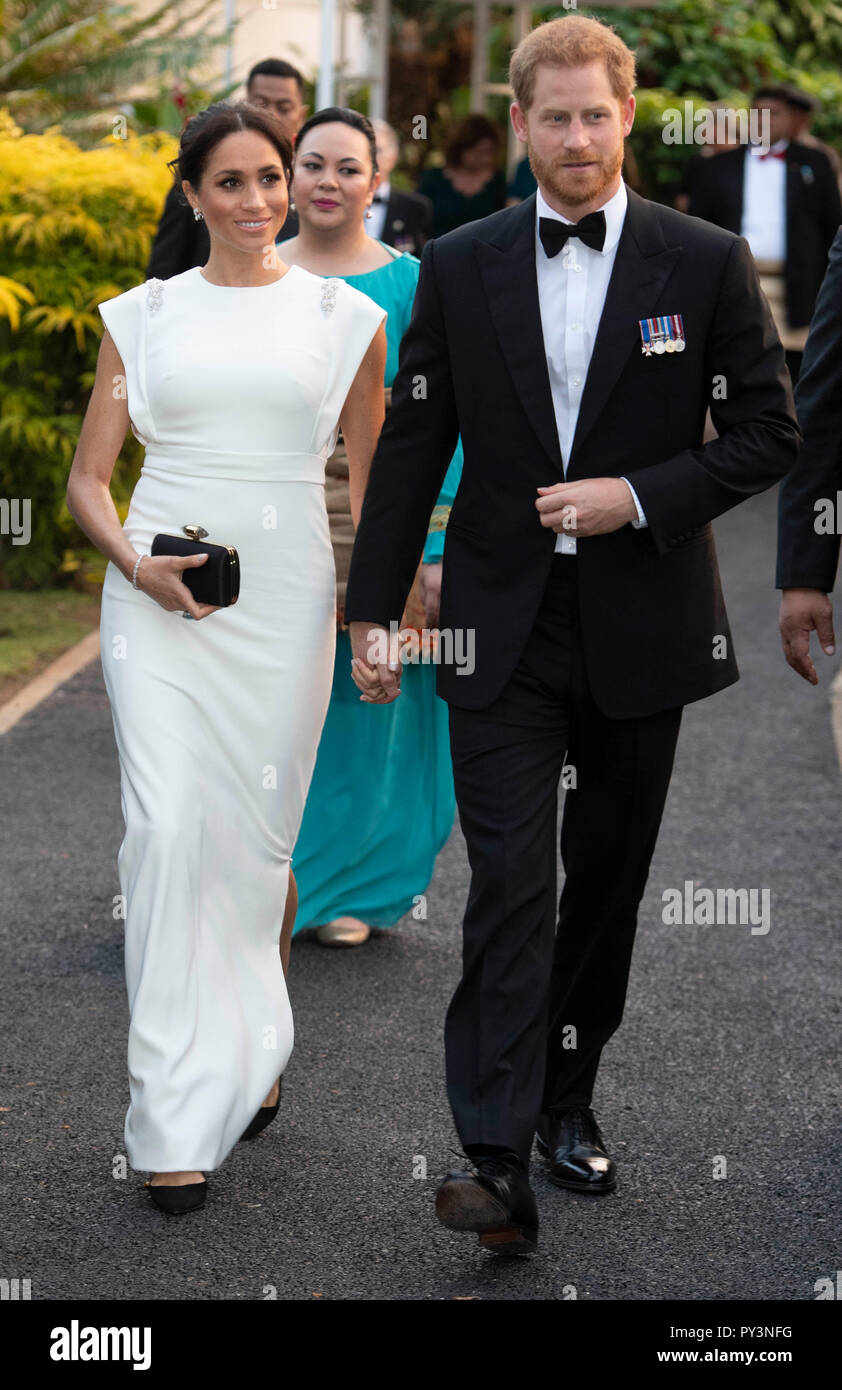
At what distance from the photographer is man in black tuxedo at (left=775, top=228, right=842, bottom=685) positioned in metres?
4.22

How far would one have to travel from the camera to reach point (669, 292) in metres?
3.89

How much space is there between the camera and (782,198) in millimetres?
13289

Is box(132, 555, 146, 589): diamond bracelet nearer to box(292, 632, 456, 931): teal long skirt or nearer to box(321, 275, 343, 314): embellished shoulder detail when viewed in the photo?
box(321, 275, 343, 314): embellished shoulder detail

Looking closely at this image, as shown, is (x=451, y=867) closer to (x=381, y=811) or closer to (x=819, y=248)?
(x=381, y=811)

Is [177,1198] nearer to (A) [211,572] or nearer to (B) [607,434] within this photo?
(A) [211,572]

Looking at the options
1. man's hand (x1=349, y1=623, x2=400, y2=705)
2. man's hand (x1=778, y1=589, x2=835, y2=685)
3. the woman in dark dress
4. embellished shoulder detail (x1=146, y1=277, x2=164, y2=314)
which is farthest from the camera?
the woman in dark dress

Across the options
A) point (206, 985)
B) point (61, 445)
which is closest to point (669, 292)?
point (206, 985)

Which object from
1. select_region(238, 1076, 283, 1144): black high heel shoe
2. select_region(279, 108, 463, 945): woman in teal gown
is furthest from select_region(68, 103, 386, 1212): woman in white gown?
select_region(279, 108, 463, 945): woman in teal gown

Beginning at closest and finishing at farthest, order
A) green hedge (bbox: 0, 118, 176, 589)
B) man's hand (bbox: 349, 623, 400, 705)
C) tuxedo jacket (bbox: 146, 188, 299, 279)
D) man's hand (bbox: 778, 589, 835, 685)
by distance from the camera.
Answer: man's hand (bbox: 349, 623, 400, 705)
man's hand (bbox: 778, 589, 835, 685)
tuxedo jacket (bbox: 146, 188, 299, 279)
green hedge (bbox: 0, 118, 176, 589)

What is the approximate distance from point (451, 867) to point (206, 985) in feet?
8.71

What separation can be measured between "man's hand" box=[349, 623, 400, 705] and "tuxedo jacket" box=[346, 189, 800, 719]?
0.12ft

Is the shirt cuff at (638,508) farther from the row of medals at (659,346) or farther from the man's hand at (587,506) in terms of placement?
the row of medals at (659,346)

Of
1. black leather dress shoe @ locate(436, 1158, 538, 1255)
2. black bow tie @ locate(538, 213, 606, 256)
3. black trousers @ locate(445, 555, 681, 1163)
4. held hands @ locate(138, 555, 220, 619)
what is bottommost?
black leather dress shoe @ locate(436, 1158, 538, 1255)

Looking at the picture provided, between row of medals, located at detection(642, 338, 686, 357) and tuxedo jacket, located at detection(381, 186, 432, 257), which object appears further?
tuxedo jacket, located at detection(381, 186, 432, 257)
